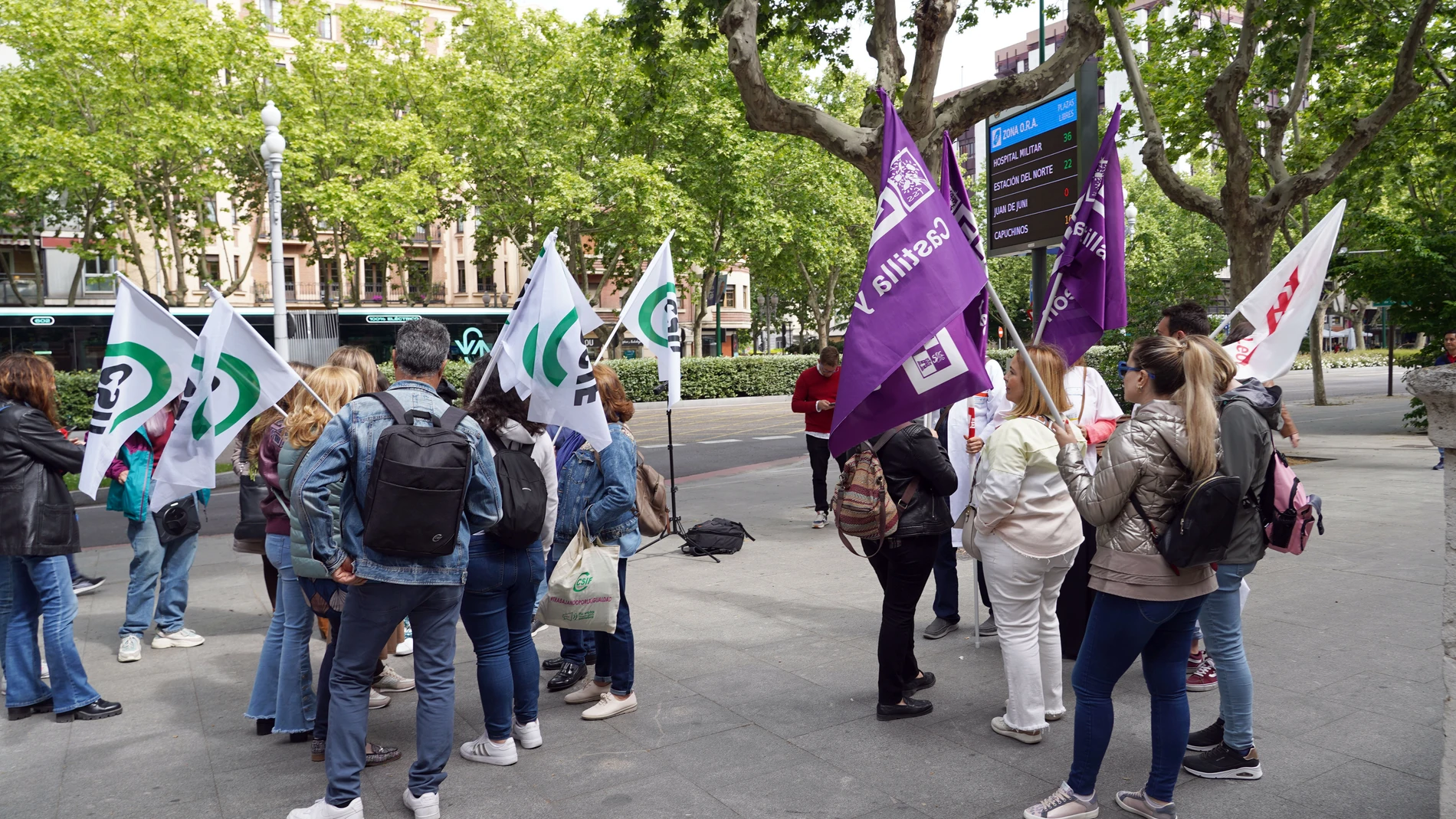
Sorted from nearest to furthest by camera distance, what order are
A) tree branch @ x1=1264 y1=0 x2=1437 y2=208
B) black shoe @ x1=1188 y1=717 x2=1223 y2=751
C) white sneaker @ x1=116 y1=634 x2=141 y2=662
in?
black shoe @ x1=1188 y1=717 x2=1223 y2=751, white sneaker @ x1=116 y1=634 x2=141 y2=662, tree branch @ x1=1264 y1=0 x2=1437 y2=208

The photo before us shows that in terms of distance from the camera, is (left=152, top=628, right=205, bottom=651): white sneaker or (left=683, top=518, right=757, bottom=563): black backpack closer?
(left=152, top=628, right=205, bottom=651): white sneaker

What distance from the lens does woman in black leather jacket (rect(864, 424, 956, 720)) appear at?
455 centimetres

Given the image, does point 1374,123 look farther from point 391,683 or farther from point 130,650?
point 130,650

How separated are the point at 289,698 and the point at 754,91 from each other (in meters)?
6.38

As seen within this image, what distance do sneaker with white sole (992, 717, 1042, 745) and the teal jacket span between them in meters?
5.02

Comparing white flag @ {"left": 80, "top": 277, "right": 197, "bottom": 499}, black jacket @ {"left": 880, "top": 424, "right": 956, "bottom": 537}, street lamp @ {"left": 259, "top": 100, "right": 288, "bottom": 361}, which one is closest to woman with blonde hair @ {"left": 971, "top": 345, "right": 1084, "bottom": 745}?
black jacket @ {"left": 880, "top": 424, "right": 956, "bottom": 537}

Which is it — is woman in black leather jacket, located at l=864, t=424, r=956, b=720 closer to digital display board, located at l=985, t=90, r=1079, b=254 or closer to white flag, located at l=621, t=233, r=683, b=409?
white flag, located at l=621, t=233, r=683, b=409

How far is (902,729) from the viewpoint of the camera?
4594 mm

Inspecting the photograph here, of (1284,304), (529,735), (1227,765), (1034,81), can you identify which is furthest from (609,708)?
(1034,81)

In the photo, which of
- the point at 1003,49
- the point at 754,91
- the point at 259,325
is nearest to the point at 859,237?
the point at 259,325

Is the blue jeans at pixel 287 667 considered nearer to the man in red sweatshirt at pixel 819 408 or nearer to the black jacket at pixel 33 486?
the black jacket at pixel 33 486

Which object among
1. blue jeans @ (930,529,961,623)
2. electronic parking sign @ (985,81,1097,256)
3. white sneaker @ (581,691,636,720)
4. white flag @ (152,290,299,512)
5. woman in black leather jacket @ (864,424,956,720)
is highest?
electronic parking sign @ (985,81,1097,256)

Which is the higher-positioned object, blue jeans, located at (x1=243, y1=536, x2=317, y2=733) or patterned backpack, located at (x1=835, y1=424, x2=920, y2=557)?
patterned backpack, located at (x1=835, y1=424, x2=920, y2=557)

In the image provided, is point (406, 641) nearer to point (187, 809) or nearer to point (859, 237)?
point (187, 809)
